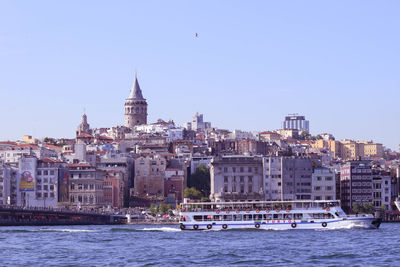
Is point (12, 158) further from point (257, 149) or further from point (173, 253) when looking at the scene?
point (173, 253)

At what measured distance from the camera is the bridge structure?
121 meters

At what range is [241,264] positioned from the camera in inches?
2346

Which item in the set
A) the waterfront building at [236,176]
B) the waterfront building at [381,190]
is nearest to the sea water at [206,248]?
the waterfront building at [236,176]

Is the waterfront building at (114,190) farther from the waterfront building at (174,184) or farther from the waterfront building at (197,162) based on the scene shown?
the waterfront building at (197,162)

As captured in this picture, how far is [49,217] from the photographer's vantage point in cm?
12638

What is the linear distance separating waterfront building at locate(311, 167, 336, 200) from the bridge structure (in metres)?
23.7

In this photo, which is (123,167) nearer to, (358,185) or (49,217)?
(49,217)

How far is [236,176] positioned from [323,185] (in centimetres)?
1072

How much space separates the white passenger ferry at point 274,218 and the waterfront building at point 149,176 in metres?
63.1

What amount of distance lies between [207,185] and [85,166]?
19.0 meters

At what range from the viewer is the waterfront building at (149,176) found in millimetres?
158625

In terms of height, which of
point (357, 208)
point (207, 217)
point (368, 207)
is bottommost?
point (207, 217)

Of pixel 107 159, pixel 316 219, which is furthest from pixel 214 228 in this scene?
pixel 107 159

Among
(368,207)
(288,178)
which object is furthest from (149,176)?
(368,207)
